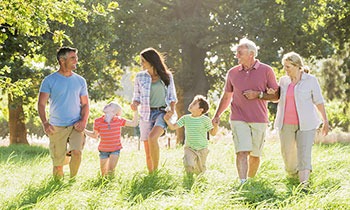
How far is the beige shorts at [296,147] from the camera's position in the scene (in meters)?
8.98

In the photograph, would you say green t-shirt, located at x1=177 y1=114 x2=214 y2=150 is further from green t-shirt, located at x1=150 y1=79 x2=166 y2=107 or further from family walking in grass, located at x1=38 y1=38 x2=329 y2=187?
green t-shirt, located at x1=150 y1=79 x2=166 y2=107

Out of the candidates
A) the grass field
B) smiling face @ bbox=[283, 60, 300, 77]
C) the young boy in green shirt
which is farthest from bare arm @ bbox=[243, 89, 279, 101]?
the grass field

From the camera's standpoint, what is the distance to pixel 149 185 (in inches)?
345

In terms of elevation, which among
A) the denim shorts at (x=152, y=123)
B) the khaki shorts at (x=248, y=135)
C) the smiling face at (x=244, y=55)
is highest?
the smiling face at (x=244, y=55)

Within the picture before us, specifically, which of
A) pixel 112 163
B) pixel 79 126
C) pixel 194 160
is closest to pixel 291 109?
pixel 194 160

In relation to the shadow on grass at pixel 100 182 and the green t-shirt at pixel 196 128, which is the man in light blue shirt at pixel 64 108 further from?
the green t-shirt at pixel 196 128

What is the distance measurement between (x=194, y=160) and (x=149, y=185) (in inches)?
40.6

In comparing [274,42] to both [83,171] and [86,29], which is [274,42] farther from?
[83,171]

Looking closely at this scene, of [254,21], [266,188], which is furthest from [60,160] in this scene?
[254,21]

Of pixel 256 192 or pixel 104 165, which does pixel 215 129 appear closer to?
pixel 256 192

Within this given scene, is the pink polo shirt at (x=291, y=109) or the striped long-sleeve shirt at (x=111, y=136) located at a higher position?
the pink polo shirt at (x=291, y=109)

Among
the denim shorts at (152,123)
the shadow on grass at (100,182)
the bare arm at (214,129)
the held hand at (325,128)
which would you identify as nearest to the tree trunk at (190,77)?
the denim shorts at (152,123)

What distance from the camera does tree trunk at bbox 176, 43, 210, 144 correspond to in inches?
966

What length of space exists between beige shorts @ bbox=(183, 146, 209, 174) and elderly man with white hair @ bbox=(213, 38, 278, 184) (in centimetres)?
67
